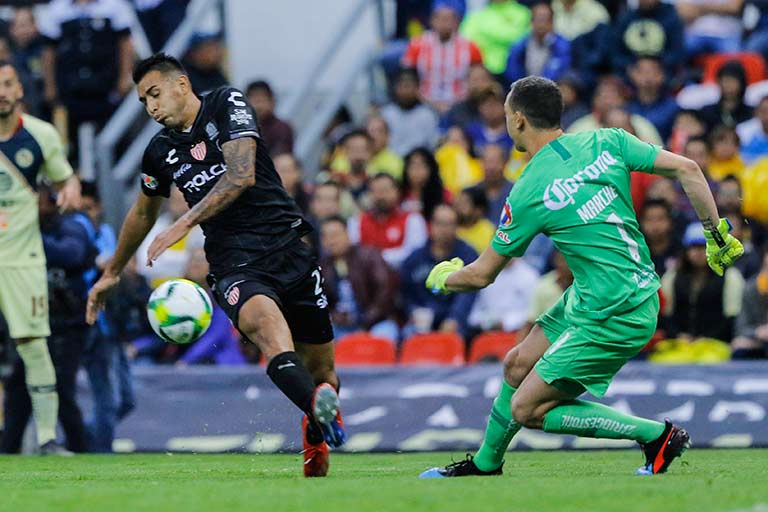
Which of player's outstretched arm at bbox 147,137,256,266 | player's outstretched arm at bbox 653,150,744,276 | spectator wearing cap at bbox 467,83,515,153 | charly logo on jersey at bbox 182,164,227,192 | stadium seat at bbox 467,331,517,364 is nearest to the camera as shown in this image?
player's outstretched arm at bbox 653,150,744,276

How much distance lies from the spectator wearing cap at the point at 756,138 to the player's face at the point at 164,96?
27.6ft

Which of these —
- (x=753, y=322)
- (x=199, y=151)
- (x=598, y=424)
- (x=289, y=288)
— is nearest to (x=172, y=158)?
(x=199, y=151)

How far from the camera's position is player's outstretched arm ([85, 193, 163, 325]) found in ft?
31.7

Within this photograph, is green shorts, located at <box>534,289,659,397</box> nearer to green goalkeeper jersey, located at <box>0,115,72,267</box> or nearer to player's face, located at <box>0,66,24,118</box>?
green goalkeeper jersey, located at <box>0,115,72,267</box>

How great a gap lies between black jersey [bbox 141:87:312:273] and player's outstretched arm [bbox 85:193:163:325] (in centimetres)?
37

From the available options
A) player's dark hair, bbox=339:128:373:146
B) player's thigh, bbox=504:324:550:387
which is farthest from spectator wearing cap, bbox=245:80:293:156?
player's thigh, bbox=504:324:550:387

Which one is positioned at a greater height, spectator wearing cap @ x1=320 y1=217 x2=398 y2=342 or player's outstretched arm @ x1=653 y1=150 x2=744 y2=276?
player's outstretched arm @ x1=653 y1=150 x2=744 y2=276

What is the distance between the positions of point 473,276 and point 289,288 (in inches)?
55.0

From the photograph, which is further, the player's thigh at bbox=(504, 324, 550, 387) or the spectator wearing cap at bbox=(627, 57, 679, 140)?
the spectator wearing cap at bbox=(627, 57, 679, 140)

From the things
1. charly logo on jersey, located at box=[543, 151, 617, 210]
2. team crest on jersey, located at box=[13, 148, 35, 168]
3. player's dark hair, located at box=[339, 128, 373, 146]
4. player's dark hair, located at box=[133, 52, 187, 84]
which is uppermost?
player's dark hair, located at box=[133, 52, 187, 84]

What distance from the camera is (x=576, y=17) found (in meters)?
18.2

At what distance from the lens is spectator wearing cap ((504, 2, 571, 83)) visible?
17969mm

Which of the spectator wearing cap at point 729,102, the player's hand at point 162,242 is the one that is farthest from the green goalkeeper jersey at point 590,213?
the spectator wearing cap at point 729,102

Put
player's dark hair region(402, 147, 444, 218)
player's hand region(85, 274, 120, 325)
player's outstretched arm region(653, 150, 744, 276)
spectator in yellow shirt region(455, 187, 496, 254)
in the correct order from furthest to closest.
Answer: player's dark hair region(402, 147, 444, 218)
spectator in yellow shirt region(455, 187, 496, 254)
player's hand region(85, 274, 120, 325)
player's outstretched arm region(653, 150, 744, 276)
